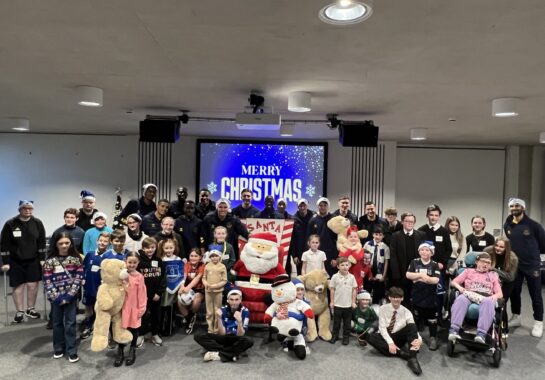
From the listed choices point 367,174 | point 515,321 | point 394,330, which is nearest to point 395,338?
point 394,330

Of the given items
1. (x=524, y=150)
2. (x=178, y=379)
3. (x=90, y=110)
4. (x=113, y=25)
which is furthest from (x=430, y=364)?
(x=524, y=150)

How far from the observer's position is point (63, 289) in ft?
11.4

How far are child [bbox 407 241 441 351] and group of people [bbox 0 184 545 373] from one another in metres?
0.01

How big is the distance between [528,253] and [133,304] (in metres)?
4.24

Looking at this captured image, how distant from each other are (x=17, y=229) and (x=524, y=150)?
29.3 ft

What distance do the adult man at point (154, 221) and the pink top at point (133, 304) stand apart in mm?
1185

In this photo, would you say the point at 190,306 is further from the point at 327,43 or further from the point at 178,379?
the point at 327,43

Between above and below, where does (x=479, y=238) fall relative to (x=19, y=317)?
above

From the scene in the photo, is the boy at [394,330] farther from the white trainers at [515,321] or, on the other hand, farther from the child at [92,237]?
the child at [92,237]

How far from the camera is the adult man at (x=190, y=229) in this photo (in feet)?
15.7

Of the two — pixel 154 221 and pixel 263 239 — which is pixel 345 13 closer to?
pixel 263 239

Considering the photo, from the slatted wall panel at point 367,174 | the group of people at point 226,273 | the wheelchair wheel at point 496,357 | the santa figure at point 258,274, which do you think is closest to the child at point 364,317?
the group of people at point 226,273

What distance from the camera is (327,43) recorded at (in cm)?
260

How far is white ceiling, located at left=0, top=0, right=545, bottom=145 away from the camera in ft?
7.11
